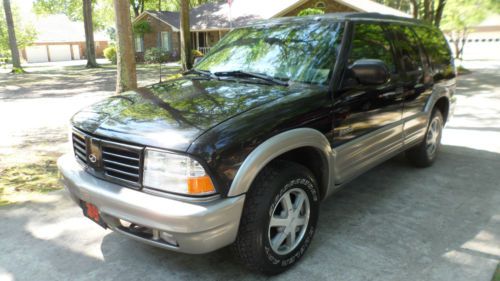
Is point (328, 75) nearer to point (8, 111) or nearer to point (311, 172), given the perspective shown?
point (311, 172)

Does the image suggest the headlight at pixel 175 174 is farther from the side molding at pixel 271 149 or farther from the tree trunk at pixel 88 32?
the tree trunk at pixel 88 32

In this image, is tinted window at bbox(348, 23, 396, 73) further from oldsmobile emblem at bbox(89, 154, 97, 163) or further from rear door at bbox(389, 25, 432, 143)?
oldsmobile emblem at bbox(89, 154, 97, 163)

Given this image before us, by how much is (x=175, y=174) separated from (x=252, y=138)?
1.74ft

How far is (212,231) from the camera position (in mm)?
2494

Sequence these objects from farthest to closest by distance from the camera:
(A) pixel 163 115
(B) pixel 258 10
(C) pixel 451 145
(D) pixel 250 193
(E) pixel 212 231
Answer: (B) pixel 258 10 → (C) pixel 451 145 → (A) pixel 163 115 → (D) pixel 250 193 → (E) pixel 212 231

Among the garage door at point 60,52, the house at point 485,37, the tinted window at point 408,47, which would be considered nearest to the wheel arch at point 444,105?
the tinted window at point 408,47

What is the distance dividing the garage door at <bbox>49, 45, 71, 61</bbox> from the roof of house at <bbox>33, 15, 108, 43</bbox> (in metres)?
0.95

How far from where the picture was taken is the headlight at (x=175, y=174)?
247 centimetres

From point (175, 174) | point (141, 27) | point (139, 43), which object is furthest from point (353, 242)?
point (139, 43)

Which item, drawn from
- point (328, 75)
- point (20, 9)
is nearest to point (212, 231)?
point (328, 75)

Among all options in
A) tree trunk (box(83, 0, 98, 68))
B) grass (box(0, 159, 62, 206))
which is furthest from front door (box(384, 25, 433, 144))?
tree trunk (box(83, 0, 98, 68))

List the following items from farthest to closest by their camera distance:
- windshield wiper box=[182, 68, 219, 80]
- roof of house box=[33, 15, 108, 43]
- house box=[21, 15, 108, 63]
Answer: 1. roof of house box=[33, 15, 108, 43]
2. house box=[21, 15, 108, 63]
3. windshield wiper box=[182, 68, 219, 80]

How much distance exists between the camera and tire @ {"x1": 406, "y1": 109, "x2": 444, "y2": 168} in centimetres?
518

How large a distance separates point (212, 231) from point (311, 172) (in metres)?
1.07
